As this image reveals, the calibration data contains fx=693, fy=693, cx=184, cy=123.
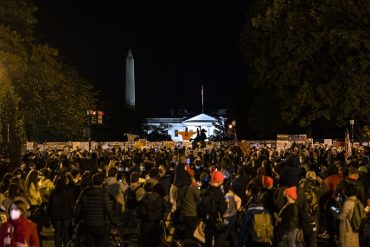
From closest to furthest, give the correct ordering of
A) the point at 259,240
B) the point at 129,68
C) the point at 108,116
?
the point at 259,240, the point at 108,116, the point at 129,68

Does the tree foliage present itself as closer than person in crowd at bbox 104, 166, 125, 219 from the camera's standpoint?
No

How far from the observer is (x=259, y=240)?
32.1ft

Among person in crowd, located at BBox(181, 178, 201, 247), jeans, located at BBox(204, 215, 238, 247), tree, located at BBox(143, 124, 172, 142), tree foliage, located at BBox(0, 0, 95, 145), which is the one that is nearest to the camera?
jeans, located at BBox(204, 215, 238, 247)

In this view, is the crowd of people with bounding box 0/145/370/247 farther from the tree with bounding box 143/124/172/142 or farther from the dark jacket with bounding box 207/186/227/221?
the tree with bounding box 143/124/172/142

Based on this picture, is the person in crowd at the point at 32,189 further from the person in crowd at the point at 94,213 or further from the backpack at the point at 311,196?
the backpack at the point at 311,196

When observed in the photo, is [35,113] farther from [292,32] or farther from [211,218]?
[211,218]

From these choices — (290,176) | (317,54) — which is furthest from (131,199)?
(317,54)

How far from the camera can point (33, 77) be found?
39.6m

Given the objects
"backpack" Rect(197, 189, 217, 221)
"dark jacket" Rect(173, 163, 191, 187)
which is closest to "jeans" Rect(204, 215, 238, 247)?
"backpack" Rect(197, 189, 217, 221)

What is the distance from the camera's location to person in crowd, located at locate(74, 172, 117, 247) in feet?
36.2

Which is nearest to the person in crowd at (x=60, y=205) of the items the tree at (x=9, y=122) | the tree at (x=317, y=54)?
the tree at (x=9, y=122)

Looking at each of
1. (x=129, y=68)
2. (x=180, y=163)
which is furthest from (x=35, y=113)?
(x=129, y=68)

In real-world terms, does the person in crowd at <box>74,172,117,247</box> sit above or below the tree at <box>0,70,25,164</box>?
below

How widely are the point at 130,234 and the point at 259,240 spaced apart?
356 centimetres
